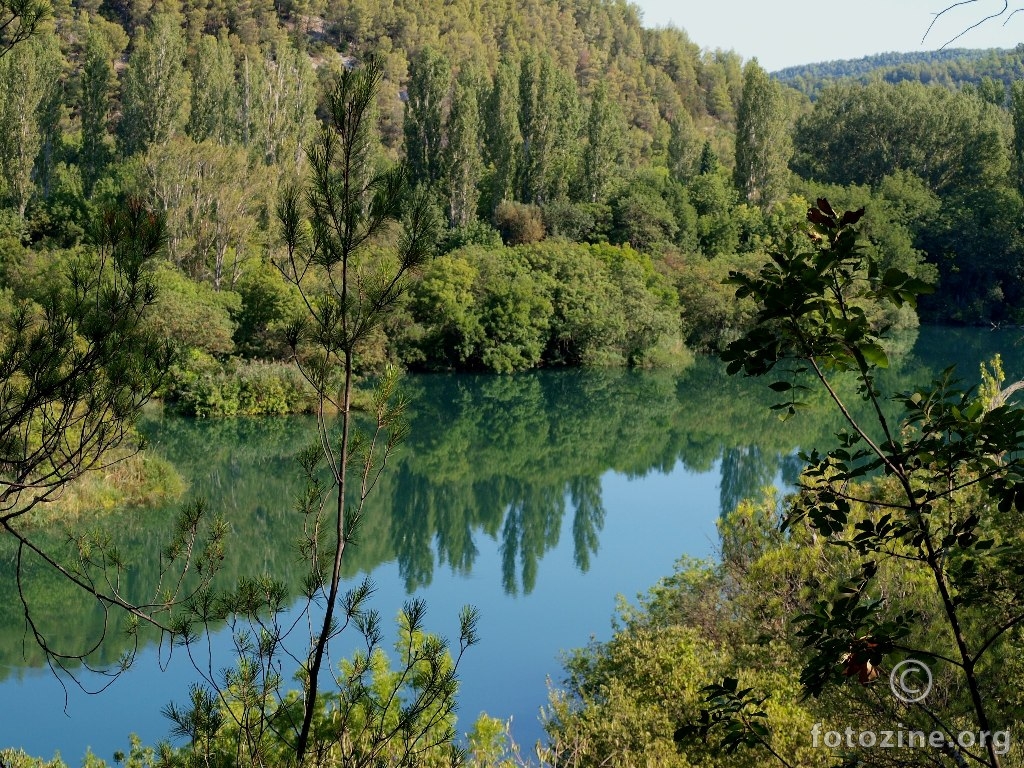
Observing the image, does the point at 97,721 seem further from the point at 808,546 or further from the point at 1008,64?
the point at 1008,64

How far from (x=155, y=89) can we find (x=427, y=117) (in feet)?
24.5

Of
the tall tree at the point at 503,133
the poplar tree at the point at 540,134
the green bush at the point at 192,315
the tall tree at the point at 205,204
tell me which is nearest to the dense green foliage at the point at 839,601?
the green bush at the point at 192,315

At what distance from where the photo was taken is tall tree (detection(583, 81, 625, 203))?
3278cm

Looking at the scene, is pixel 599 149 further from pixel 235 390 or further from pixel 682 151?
pixel 235 390

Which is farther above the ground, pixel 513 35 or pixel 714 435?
pixel 513 35

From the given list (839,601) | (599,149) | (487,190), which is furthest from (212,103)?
(839,601)

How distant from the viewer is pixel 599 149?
107ft

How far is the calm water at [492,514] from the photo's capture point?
8.84 m

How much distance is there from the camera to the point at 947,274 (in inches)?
1398

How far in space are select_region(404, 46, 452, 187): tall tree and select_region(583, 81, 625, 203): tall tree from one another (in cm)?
470

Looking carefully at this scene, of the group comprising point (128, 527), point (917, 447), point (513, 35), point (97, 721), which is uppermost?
point (513, 35)

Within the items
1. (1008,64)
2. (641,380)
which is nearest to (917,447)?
(641,380)

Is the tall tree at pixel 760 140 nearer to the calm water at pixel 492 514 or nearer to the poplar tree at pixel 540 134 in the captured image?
the poplar tree at pixel 540 134

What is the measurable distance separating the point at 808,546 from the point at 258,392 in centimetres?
1520
